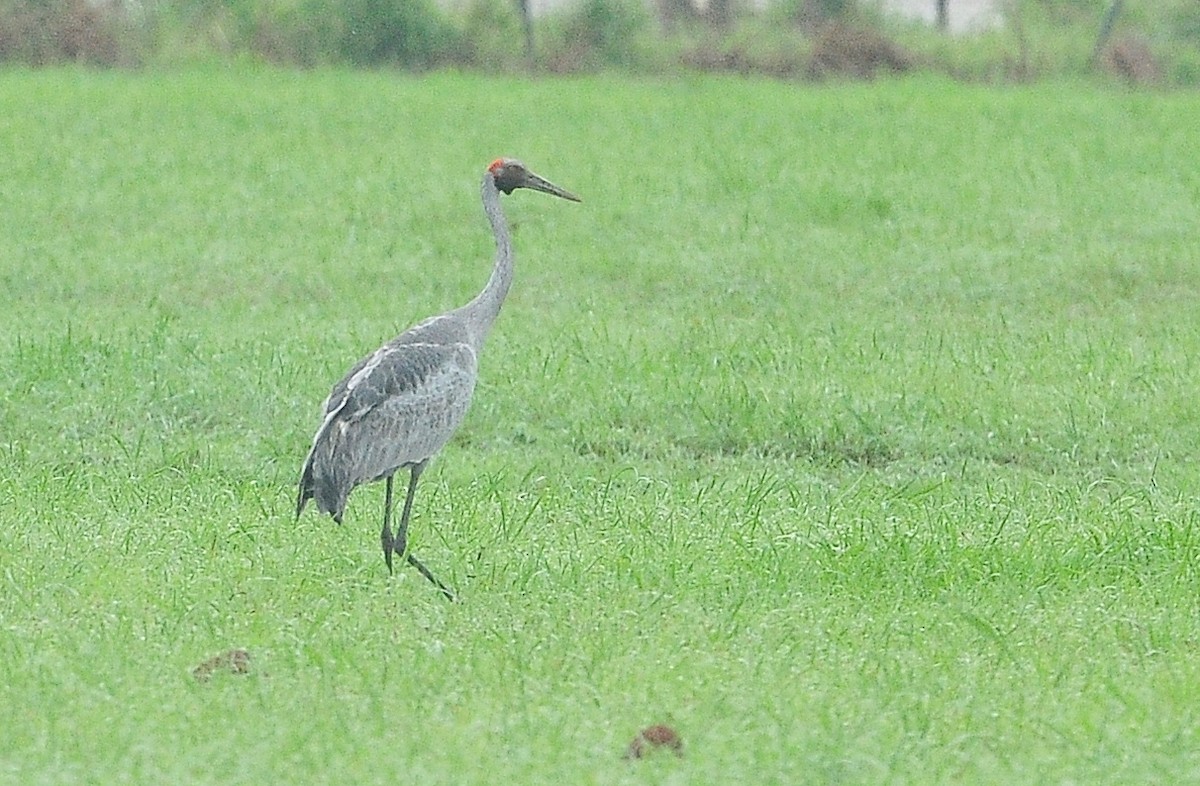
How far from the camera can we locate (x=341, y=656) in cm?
596

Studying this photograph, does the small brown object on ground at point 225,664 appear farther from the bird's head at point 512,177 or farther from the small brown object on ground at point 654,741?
the bird's head at point 512,177

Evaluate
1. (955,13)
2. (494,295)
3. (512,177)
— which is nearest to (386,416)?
(494,295)

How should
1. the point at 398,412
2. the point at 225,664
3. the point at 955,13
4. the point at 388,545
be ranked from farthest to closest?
the point at 955,13 → the point at 398,412 → the point at 388,545 → the point at 225,664

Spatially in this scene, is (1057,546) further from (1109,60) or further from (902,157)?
(1109,60)

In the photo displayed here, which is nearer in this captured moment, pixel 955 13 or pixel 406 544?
pixel 406 544

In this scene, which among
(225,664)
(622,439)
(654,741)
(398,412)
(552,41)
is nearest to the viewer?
(654,741)

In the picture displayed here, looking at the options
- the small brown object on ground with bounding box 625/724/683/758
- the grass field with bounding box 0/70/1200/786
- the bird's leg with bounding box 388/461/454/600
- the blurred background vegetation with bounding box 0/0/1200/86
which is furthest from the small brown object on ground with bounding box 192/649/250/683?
the blurred background vegetation with bounding box 0/0/1200/86

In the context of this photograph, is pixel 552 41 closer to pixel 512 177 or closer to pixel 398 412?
pixel 512 177

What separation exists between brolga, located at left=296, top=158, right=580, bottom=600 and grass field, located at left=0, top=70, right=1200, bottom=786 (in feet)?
0.75

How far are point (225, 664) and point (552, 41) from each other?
17558 millimetres

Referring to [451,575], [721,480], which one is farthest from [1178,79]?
[451,575]

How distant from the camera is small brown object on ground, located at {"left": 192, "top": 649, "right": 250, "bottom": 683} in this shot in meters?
5.82

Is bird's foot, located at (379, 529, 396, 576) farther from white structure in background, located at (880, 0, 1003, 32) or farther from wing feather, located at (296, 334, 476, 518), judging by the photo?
white structure in background, located at (880, 0, 1003, 32)

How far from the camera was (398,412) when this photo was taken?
7297mm
